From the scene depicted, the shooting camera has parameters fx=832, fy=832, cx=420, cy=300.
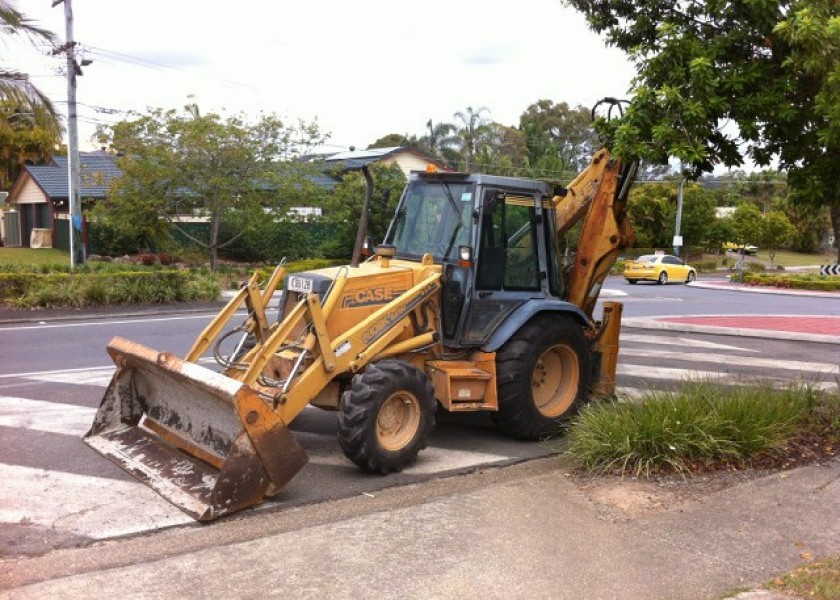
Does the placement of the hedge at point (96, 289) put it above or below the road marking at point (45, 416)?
above

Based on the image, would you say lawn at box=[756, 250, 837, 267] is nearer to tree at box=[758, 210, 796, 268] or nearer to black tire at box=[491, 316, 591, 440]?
tree at box=[758, 210, 796, 268]

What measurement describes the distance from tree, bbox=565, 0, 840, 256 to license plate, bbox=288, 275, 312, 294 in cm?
306

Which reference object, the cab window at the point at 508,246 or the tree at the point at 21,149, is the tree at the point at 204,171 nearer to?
the cab window at the point at 508,246

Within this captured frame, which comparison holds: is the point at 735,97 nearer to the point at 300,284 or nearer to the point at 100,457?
the point at 300,284

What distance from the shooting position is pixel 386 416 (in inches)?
266

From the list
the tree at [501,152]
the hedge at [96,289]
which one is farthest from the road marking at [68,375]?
the tree at [501,152]

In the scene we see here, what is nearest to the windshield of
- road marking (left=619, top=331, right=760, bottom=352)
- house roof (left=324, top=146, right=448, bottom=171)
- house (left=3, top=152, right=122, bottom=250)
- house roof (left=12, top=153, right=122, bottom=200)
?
road marking (left=619, top=331, right=760, bottom=352)

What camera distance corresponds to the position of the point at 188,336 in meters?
15.1

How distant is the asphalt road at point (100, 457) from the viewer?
5.86 meters

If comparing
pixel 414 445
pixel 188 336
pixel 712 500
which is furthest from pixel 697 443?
pixel 188 336

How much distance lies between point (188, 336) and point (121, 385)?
7854 mm

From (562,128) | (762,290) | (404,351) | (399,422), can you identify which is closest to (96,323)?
(404,351)

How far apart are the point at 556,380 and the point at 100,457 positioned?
172 inches

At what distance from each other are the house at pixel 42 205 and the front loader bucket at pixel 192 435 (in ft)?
103
